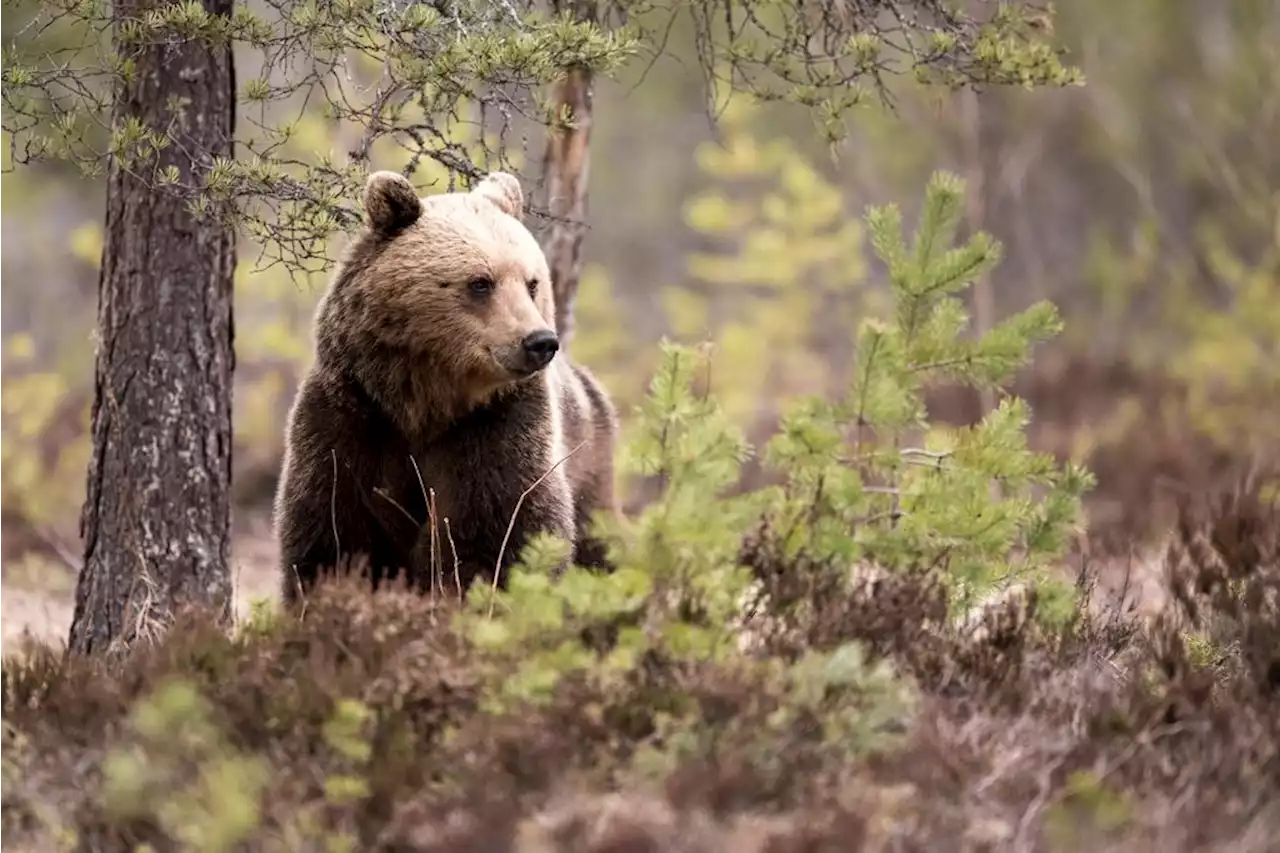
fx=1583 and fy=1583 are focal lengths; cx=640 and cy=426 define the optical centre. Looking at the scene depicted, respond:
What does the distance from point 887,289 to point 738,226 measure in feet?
19.6

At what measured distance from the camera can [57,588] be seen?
961 cm

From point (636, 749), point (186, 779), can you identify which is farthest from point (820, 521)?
point (186, 779)

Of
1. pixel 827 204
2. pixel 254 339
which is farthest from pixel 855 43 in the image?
pixel 827 204

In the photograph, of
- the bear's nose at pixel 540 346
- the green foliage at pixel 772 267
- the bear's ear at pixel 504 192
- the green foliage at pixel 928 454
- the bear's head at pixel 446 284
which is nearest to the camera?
the green foliage at pixel 928 454

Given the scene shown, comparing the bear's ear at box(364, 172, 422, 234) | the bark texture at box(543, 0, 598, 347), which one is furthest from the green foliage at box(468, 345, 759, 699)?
Answer: the bark texture at box(543, 0, 598, 347)

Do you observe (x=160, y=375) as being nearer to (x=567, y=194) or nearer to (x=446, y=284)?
(x=446, y=284)

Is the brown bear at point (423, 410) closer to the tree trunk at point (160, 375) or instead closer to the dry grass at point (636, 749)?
the tree trunk at point (160, 375)

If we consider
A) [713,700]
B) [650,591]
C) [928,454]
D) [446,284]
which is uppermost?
[446,284]

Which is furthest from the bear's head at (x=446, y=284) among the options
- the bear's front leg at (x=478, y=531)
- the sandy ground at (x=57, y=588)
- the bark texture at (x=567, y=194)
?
the sandy ground at (x=57, y=588)

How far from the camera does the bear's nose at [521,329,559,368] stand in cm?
520

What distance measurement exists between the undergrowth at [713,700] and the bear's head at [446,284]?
83 centimetres

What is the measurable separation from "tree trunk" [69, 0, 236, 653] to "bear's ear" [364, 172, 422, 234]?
0.72 m

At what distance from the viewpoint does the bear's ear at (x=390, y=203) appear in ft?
17.6

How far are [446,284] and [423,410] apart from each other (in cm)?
46
